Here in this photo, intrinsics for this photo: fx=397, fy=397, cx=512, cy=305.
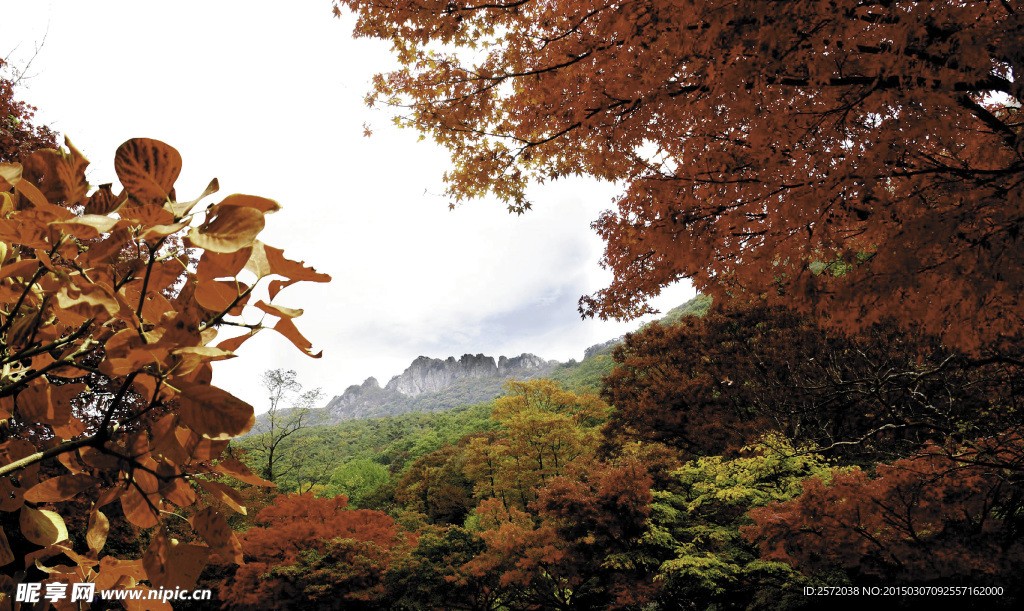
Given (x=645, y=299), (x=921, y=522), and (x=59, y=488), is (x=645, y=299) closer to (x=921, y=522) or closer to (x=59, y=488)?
(x=921, y=522)

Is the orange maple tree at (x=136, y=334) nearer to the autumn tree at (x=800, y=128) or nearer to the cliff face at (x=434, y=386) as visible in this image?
the autumn tree at (x=800, y=128)

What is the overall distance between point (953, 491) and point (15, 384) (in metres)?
5.23

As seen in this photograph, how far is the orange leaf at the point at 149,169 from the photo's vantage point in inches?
16.3

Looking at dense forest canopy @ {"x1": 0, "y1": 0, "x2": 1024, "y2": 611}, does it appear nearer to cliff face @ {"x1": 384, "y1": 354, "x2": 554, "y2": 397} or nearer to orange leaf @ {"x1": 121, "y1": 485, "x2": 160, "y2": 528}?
orange leaf @ {"x1": 121, "y1": 485, "x2": 160, "y2": 528}

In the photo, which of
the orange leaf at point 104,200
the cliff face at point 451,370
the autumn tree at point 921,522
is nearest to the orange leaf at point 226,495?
the orange leaf at point 104,200

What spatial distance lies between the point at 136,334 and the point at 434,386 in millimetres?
104326

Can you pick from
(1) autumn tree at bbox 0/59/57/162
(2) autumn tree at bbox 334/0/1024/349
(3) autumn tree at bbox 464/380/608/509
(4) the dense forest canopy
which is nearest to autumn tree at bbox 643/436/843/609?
(4) the dense forest canopy


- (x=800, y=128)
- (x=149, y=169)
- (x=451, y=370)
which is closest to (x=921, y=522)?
(x=800, y=128)

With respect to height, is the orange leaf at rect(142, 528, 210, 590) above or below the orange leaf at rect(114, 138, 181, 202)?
below

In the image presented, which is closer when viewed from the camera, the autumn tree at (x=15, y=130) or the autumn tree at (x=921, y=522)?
the autumn tree at (x=921, y=522)

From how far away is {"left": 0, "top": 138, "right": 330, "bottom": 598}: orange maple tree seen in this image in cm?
40

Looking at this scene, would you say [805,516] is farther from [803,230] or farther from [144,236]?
[144,236]

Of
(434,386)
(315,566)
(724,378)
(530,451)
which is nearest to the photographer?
(315,566)

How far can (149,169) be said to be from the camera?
1.42ft
